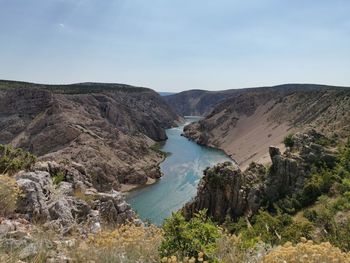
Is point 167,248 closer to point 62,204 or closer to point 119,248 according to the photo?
point 119,248

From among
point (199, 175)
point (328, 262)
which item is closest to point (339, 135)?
point (199, 175)

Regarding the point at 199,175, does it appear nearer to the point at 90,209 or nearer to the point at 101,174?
the point at 101,174

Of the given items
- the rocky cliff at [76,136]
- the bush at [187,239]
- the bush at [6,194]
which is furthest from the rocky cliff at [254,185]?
the bush at [187,239]

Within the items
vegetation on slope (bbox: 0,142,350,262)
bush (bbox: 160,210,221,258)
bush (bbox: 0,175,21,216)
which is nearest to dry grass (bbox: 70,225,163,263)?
vegetation on slope (bbox: 0,142,350,262)

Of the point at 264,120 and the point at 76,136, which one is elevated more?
the point at 264,120

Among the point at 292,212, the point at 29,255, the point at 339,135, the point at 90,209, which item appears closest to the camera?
the point at 29,255

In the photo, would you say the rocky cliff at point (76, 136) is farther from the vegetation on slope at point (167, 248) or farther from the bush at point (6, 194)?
the vegetation on slope at point (167, 248)

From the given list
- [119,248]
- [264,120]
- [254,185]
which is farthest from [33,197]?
[264,120]
